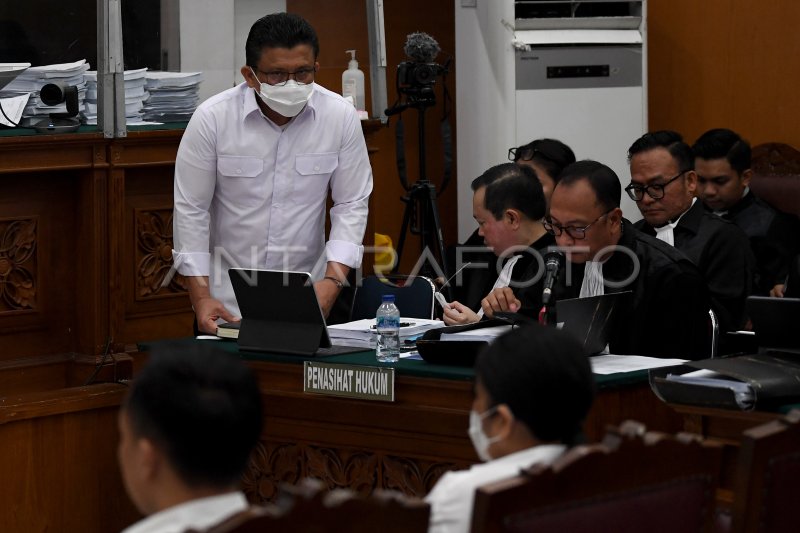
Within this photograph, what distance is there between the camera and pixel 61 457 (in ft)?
12.9

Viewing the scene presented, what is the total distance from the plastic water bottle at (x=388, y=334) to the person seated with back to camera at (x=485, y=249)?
1.96ft

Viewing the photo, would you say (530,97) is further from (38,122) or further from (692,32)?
(38,122)

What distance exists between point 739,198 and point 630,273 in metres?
1.95

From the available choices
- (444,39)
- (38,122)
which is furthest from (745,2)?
(38,122)

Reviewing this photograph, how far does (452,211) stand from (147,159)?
301 centimetres

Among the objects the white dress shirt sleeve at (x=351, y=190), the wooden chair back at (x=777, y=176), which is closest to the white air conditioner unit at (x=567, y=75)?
the wooden chair back at (x=777, y=176)

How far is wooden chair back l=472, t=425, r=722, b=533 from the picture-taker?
1.60 m

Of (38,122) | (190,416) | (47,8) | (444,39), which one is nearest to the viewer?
(190,416)

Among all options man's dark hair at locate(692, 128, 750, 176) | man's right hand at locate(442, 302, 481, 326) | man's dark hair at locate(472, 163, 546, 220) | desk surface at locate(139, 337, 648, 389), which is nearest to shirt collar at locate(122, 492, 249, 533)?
desk surface at locate(139, 337, 648, 389)

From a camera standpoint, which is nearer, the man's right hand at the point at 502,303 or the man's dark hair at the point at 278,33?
the man's right hand at the point at 502,303

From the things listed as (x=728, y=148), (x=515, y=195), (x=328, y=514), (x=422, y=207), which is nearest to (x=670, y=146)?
(x=515, y=195)

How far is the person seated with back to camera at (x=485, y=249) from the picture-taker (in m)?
4.05

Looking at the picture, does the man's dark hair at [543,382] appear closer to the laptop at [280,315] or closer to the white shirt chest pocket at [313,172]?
the laptop at [280,315]

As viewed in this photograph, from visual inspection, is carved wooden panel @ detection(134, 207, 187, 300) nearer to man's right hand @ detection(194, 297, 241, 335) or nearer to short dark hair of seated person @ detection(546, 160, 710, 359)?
man's right hand @ detection(194, 297, 241, 335)
